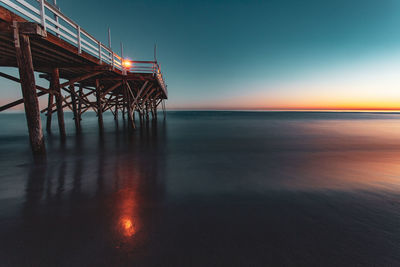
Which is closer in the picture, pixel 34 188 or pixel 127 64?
pixel 34 188

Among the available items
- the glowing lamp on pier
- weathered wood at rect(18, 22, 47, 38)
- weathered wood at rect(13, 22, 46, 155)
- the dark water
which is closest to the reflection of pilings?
the dark water

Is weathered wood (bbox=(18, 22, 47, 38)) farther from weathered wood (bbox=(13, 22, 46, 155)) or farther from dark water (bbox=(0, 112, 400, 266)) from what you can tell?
dark water (bbox=(0, 112, 400, 266))

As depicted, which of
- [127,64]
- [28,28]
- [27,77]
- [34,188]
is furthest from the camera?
[127,64]

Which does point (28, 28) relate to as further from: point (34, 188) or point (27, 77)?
point (34, 188)

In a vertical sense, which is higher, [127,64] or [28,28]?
[127,64]

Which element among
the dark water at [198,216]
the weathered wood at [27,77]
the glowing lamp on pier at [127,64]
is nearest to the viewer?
the dark water at [198,216]

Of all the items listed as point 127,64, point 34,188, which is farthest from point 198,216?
point 127,64

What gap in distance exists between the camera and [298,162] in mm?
5980

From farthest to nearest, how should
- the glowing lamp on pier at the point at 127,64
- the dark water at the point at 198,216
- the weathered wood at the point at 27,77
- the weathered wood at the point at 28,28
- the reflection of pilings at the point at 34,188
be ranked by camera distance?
the glowing lamp on pier at the point at 127,64 < the weathered wood at the point at 27,77 < the weathered wood at the point at 28,28 < the reflection of pilings at the point at 34,188 < the dark water at the point at 198,216

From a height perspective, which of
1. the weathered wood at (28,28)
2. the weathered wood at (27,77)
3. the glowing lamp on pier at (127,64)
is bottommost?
the weathered wood at (27,77)

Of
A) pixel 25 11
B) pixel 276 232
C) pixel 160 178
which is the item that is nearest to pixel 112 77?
pixel 25 11

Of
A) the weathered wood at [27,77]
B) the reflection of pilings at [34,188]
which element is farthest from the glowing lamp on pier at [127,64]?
the reflection of pilings at [34,188]

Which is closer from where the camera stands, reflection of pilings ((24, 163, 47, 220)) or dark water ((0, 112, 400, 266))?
dark water ((0, 112, 400, 266))

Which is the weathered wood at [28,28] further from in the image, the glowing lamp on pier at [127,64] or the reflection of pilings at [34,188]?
the glowing lamp on pier at [127,64]
